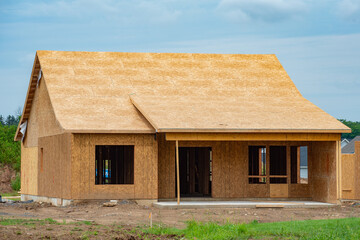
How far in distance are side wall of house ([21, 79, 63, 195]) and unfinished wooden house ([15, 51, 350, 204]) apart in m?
0.05

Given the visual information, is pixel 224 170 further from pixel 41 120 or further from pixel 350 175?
pixel 41 120

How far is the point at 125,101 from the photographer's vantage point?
→ 21.6m

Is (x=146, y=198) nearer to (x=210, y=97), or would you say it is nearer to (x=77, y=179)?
(x=77, y=179)

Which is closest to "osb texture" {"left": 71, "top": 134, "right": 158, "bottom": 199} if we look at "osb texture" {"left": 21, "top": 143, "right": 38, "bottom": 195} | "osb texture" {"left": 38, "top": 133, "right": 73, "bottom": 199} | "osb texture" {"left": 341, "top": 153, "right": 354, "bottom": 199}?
"osb texture" {"left": 38, "top": 133, "right": 73, "bottom": 199}

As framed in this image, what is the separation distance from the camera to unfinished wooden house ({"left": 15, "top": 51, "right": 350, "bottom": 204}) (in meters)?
19.4

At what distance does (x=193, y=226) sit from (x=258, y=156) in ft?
36.4

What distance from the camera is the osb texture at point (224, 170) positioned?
20.6m

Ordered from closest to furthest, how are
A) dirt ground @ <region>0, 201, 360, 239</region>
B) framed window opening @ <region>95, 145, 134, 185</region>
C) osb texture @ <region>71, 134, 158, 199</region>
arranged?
dirt ground @ <region>0, 201, 360, 239</region> < osb texture @ <region>71, 134, 158, 199</region> < framed window opening @ <region>95, 145, 134, 185</region>

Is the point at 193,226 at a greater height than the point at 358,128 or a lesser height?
lesser

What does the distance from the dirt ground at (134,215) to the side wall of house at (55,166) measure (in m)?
0.78

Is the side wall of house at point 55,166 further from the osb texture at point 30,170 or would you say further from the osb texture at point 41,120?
the osb texture at point 30,170

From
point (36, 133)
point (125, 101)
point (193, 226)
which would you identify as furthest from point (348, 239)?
point (36, 133)

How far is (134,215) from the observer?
16688mm

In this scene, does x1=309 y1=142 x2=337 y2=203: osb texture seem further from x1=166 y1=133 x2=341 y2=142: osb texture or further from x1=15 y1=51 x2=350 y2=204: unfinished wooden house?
x1=166 y1=133 x2=341 y2=142: osb texture
